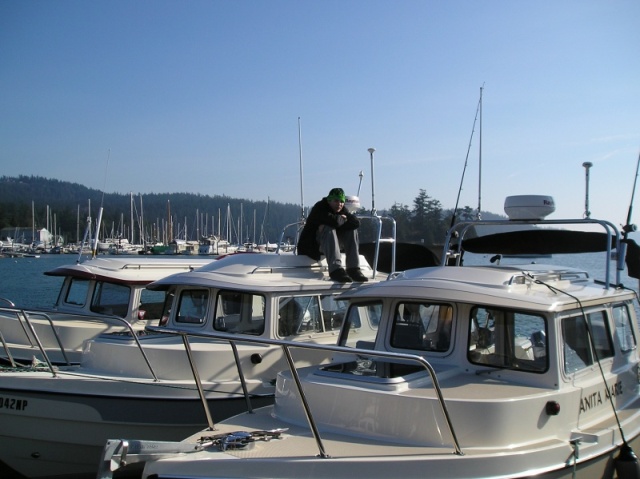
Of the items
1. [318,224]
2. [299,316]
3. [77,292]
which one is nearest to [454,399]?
[299,316]

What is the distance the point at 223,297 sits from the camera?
31.8ft

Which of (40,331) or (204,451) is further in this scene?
(40,331)

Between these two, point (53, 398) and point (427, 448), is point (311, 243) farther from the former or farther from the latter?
point (427, 448)

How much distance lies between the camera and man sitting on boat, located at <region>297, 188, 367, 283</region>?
1044cm

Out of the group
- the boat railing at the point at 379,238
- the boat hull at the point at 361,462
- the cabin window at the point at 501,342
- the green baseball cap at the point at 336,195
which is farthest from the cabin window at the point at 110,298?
the cabin window at the point at 501,342

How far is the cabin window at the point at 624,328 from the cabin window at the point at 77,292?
891 centimetres

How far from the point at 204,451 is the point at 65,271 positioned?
325 inches

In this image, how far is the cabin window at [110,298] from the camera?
1227 centimetres

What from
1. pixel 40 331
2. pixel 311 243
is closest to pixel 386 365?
pixel 311 243

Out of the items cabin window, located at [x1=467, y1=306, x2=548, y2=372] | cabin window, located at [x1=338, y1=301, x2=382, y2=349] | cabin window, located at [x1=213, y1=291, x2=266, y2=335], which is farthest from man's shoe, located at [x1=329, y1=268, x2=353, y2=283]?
cabin window, located at [x1=467, y1=306, x2=548, y2=372]

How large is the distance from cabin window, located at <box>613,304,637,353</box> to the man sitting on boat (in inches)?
150

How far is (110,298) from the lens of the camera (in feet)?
40.6

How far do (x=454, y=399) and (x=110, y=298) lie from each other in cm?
829

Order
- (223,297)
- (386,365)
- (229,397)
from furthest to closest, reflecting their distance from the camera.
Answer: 1. (223,297)
2. (229,397)
3. (386,365)
